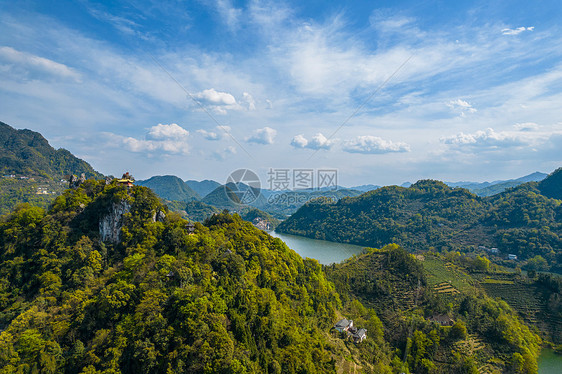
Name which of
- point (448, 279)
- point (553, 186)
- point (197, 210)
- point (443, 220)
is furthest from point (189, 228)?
point (197, 210)

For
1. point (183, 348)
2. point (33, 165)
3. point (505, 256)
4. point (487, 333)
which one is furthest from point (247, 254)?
point (33, 165)

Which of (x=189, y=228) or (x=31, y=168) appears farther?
(x=31, y=168)

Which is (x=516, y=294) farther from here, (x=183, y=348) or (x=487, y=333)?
(x=183, y=348)

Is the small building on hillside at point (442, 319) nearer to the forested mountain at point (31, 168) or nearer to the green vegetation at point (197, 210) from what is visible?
the forested mountain at point (31, 168)

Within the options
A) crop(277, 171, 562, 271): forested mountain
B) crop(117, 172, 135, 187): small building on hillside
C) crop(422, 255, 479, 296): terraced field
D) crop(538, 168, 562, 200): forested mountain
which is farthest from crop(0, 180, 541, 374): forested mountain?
crop(538, 168, 562, 200): forested mountain

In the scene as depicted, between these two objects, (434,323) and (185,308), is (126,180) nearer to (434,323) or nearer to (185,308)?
(185,308)
